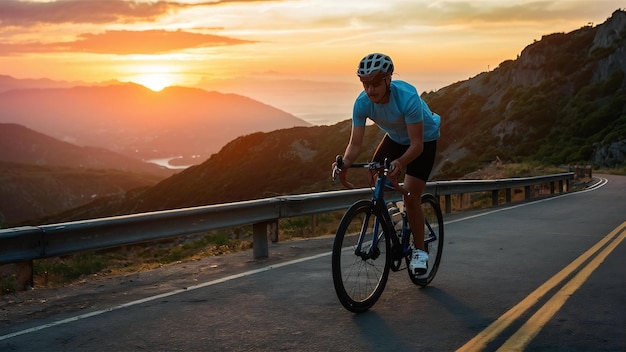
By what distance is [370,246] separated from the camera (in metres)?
5.76

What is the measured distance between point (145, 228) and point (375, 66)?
3614 mm

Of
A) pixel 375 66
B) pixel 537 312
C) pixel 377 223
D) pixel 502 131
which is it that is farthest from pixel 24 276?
pixel 502 131

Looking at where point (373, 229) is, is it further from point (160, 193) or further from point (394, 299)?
point (160, 193)

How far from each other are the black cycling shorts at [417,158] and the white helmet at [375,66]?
92cm

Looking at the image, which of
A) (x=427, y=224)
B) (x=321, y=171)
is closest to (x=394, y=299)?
(x=427, y=224)

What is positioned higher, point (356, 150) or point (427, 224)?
point (356, 150)

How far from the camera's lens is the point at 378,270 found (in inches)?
231

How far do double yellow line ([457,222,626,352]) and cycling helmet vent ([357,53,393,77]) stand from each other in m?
2.11

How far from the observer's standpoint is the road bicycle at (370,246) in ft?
17.7

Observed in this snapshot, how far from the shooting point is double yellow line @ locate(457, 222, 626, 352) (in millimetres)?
4676

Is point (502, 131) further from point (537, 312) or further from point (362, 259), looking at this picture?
point (362, 259)

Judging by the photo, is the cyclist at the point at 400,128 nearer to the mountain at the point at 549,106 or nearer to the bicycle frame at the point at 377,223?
the bicycle frame at the point at 377,223

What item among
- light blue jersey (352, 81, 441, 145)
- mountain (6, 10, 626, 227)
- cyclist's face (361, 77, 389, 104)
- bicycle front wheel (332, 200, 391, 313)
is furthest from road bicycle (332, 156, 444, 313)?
Result: mountain (6, 10, 626, 227)

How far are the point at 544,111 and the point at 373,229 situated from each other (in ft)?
388
